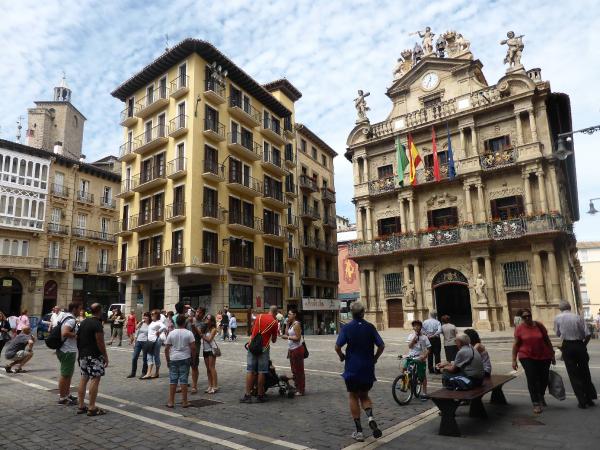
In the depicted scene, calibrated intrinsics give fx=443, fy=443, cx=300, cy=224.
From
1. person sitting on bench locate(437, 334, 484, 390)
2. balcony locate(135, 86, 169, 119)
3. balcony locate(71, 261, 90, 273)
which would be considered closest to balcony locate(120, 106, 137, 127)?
balcony locate(135, 86, 169, 119)

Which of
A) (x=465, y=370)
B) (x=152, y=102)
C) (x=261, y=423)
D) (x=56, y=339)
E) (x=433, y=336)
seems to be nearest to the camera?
(x=261, y=423)

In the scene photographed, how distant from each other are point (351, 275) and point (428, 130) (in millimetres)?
32813

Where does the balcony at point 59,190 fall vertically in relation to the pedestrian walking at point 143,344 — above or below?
above

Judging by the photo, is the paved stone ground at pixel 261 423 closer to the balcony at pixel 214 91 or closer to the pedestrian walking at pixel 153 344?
the pedestrian walking at pixel 153 344

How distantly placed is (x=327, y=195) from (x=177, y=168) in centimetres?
2024

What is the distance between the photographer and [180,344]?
8352mm

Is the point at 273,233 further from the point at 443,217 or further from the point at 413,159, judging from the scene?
the point at 443,217

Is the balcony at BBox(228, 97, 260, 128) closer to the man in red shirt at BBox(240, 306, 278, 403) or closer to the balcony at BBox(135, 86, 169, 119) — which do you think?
the balcony at BBox(135, 86, 169, 119)

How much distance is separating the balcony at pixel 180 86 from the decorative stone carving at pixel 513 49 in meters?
21.3

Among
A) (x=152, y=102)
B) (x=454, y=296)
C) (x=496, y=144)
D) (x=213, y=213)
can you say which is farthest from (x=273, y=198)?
(x=496, y=144)

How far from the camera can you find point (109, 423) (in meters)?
7.17

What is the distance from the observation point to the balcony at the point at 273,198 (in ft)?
118

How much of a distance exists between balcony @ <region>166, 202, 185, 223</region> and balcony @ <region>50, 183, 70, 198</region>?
16955 mm

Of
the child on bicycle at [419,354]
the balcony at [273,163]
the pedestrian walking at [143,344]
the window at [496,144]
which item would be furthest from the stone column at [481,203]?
the pedestrian walking at [143,344]
